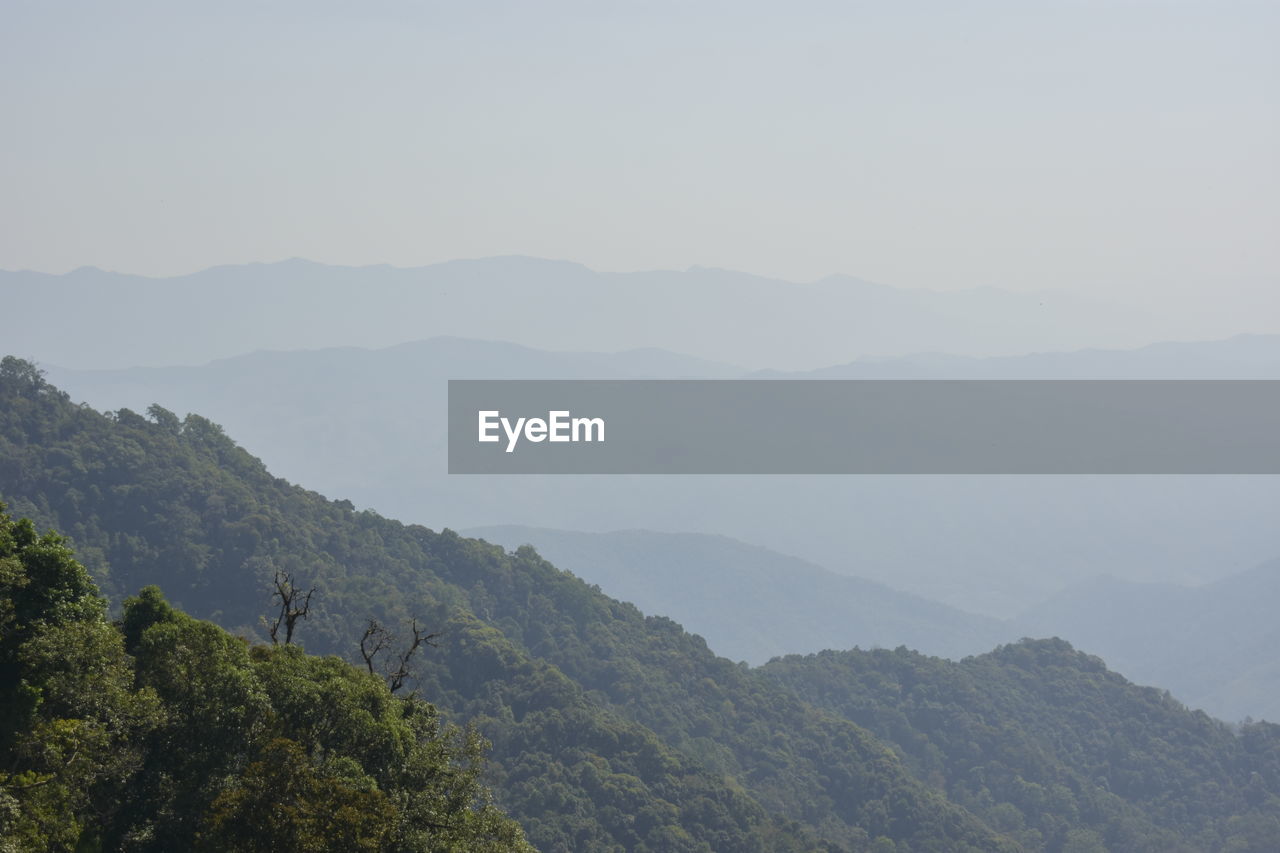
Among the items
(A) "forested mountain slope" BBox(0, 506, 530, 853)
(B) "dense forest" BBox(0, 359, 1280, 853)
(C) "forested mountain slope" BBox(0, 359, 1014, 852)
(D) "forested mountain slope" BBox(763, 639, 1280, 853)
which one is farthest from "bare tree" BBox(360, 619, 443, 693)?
(D) "forested mountain slope" BBox(763, 639, 1280, 853)

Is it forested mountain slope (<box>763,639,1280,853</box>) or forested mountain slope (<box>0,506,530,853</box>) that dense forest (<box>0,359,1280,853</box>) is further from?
forested mountain slope (<box>0,506,530,853</box>)

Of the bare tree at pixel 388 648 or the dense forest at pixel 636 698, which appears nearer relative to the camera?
the bare tree at pixel 388 648

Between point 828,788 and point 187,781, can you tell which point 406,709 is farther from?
point 828,788

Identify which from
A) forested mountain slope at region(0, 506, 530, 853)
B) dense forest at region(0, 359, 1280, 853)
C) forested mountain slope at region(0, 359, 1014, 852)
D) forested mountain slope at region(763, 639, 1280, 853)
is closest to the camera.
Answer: forested mountain slope at region(0, 506, 530, 853)

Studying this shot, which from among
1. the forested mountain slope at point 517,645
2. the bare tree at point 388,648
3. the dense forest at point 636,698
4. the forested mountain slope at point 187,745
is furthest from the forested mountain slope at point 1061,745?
the forested mountain slope at point 187,745

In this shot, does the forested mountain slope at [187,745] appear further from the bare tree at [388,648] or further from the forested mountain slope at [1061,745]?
the forested mountain slope at [1061,745]

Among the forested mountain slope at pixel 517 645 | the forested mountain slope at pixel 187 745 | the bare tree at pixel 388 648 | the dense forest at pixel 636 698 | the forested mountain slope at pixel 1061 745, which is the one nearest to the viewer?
the forested mountain slope at pixel 187 745

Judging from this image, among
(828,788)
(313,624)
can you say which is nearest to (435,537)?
(313,624)

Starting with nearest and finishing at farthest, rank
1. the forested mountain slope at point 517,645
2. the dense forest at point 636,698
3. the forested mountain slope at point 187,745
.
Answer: the forested mountain slope at point 187,745, the forested mountain slope at point 517,645, the dense forest at point 636,698

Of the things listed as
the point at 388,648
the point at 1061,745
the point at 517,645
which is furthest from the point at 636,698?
the point at 388,648
